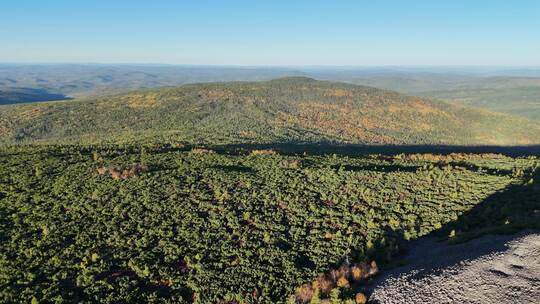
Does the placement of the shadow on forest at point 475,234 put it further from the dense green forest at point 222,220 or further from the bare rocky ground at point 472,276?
the dense green forest at point 222,220

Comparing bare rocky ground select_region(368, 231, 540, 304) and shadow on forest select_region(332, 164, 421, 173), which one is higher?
shadow on forest select_region(332, 164, 421, 173)

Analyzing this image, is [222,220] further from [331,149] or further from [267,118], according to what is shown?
[267,118]

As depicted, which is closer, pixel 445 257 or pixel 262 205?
pixel 445 257

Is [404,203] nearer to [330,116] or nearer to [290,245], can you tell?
[290,245]

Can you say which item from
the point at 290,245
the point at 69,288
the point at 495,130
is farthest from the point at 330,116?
the point at 69,288

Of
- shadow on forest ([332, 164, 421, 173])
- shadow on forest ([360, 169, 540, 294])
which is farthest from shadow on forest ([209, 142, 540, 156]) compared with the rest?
shadow on forest ([360, 169, 540, 294])

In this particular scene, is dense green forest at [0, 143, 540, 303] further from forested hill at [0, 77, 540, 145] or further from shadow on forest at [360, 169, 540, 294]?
forested hill at [0, 77, 540, 145]
